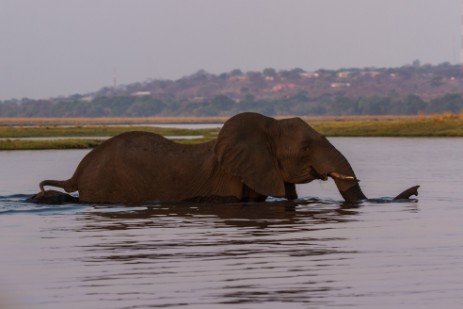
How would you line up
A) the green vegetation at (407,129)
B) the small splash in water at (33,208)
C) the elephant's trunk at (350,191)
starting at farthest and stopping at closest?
the green vegetation at (407,129) < the elephant's trunk at (350,191) < the small splash in water at (33,208)

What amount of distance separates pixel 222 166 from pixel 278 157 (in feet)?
2.96

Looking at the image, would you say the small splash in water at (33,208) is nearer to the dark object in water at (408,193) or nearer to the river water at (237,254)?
the river water at (237,254)

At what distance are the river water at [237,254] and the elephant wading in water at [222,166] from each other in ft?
1.31

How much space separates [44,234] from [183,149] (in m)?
4.81

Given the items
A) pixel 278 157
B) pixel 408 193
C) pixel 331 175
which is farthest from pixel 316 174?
pixel 408 193

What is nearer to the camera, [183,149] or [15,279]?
[15,279]

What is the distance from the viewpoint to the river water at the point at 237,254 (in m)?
10.4

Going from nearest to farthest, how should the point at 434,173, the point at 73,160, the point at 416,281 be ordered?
1. the point at 416,281
2. the point at 434,173
3. the point at 73,160

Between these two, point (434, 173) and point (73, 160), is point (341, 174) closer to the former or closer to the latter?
point (434, 173)

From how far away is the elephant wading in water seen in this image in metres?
19.2

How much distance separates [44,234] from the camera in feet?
51.1

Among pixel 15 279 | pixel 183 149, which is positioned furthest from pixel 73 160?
pixel 15 279

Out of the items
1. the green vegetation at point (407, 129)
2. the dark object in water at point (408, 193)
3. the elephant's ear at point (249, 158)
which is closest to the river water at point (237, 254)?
the dark object in water at point (408, 193)

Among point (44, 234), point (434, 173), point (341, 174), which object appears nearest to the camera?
point (44, 234)
